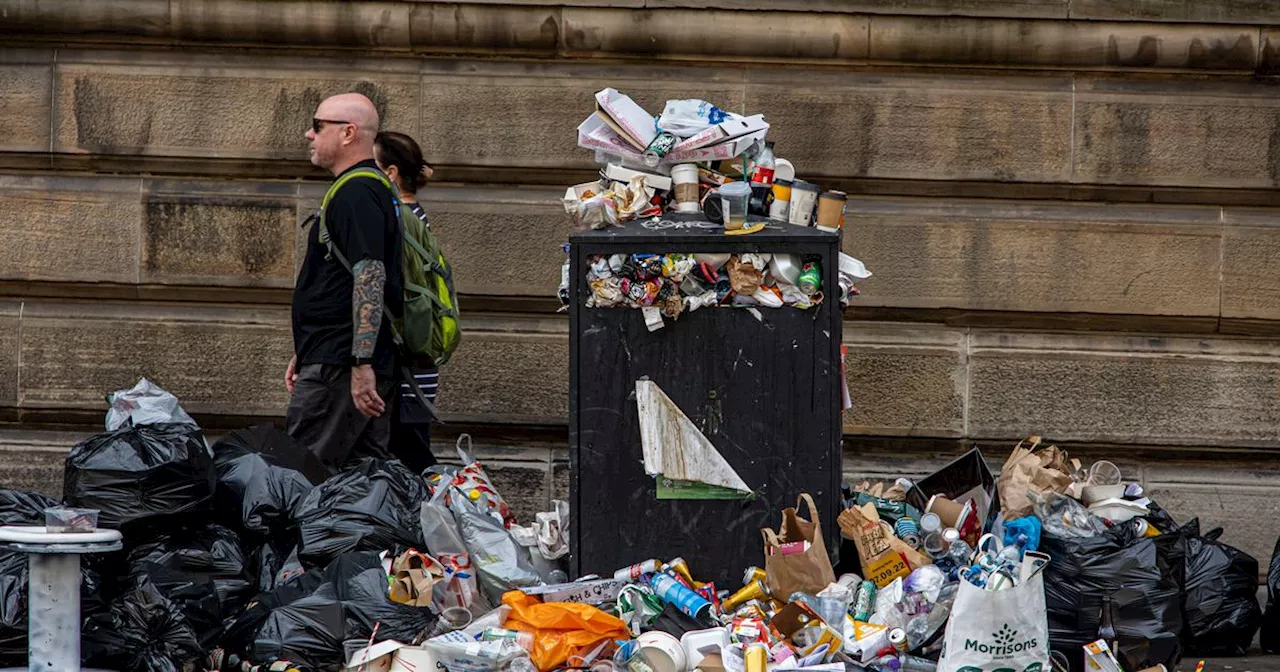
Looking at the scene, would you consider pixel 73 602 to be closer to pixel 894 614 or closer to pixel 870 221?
pixel 894 614

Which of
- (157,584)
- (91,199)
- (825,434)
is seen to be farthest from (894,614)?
(91,199)

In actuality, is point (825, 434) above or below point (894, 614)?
above

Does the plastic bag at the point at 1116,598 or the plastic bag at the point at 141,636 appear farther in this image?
the plastic bag at the point at 1116,598

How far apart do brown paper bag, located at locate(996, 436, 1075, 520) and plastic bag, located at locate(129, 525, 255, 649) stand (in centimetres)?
244

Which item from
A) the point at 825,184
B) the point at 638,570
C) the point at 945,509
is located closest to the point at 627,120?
the point at 638,570

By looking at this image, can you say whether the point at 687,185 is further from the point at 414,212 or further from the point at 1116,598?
the point at 1116,598

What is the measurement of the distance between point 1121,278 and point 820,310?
8.46ft

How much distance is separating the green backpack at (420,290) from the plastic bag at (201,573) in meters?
1.00

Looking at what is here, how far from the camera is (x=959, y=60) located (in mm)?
6539

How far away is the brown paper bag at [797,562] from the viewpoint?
4.36 m

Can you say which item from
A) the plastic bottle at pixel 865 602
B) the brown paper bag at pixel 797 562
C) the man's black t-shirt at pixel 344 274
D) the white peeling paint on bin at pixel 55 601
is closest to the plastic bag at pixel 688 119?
the man's black t-shirt at pixel 344 274

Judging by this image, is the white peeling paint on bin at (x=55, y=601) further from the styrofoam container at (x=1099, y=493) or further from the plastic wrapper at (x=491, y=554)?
the styrofoam container at (x=1099, y=493)

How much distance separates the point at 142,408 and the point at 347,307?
32.2 inches

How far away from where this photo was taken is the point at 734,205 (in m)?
4.57
